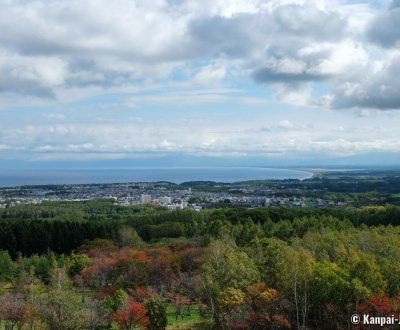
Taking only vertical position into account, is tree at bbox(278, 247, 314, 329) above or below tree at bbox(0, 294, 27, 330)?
above

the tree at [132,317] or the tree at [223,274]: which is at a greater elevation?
the tree at [223,274]

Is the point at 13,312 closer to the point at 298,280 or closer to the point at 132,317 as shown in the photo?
the point at 132,317

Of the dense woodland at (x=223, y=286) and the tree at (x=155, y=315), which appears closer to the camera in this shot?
the dense woodland at (x=223, y=286)

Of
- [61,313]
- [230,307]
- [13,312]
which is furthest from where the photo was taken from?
[13,312]

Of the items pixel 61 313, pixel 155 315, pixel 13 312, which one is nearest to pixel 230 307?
pixel 155 315

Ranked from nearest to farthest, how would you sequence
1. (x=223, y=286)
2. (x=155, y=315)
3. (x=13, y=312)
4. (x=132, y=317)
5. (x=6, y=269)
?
(x=132, y=317) < (x=13, y=312) < (x=155, y=315) < (x=223, y=286) < (x=6, y=269)

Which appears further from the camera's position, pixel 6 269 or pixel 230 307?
pixel 6 269

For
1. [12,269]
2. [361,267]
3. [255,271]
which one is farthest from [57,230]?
[361,267]

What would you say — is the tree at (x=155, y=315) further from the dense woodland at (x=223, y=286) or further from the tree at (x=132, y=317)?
the tree at (x=132, y=317)

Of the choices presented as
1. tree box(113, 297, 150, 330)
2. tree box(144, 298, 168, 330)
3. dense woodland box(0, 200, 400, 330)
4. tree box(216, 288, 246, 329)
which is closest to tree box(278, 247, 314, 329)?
dense woodland box(0, 200, 400, 330)

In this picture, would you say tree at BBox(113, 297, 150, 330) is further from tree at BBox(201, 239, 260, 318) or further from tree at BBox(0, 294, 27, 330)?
tree at BBox(0, 294, 27, 330)

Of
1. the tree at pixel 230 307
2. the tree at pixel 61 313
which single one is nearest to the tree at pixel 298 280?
the tree at pixel 230 307
